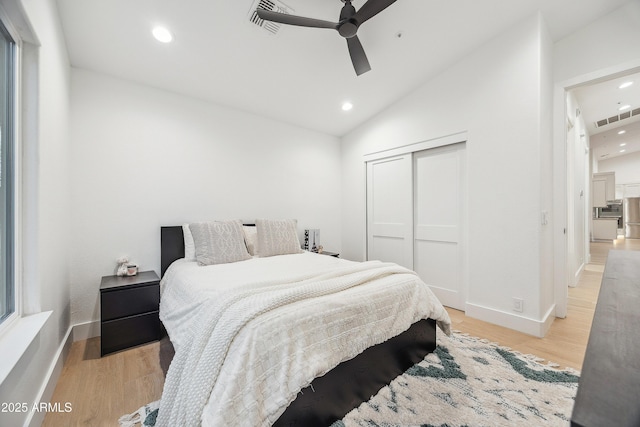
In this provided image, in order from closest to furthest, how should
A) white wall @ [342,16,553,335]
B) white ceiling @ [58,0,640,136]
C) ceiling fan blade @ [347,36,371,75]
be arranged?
white ceiling @ [58,0,640,136] < ceiling fan blade @ [347,36,371,75] < white wall @ [342,16,553,335]

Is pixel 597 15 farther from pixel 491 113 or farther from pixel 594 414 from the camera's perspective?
pixel 594 414

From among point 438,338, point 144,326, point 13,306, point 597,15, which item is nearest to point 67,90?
point 13,306

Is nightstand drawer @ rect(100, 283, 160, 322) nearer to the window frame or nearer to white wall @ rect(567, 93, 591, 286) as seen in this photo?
the window frame

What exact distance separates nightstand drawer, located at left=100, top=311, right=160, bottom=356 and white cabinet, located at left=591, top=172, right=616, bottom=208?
10803mm

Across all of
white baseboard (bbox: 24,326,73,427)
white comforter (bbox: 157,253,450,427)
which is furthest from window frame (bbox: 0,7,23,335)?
white comforter (bbox: 157,253,450,427)

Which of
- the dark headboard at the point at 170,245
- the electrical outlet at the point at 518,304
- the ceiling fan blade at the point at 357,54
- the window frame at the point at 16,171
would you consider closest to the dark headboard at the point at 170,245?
the dark headboard at the point at 170,245

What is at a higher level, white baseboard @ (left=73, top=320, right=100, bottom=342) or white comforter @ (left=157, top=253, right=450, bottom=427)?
white comforter @ (left=157, top=253, right=450, bottom=427)

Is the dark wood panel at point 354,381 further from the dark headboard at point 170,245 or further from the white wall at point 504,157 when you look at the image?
the dark headboard at point 170,245

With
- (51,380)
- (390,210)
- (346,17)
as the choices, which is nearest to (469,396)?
(390,210)

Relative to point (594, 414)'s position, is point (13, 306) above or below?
below

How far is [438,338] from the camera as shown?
2270mm

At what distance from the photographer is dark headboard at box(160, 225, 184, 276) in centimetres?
264

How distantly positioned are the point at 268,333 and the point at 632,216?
13268mm

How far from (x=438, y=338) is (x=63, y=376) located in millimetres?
2789
